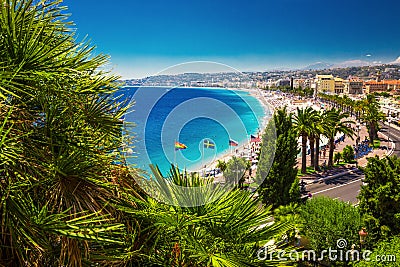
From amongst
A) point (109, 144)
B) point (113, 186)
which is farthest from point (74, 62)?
point (113, 186)

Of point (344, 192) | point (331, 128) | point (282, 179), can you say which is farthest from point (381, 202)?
point (331, 128)

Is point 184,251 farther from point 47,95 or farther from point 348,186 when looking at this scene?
point 348,186

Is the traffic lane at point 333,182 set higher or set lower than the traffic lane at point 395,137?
higher

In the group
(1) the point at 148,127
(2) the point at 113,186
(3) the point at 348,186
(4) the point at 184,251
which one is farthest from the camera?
(3) the point at 348,186

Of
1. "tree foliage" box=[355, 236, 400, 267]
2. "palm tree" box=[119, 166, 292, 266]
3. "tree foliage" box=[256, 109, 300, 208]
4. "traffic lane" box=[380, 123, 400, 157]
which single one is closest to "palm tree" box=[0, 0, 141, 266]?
"palm tree" box=[119, 166, 292, 266]

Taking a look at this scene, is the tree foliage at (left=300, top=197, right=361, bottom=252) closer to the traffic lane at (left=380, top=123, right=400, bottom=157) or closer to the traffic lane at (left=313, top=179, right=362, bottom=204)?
the traffic lane at (left=313, top=179, right=362, bottom=204)

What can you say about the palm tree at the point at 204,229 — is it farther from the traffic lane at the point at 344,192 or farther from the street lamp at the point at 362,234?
the traffic lane at the point at 344,192

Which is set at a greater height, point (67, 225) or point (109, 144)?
point (109, 144)

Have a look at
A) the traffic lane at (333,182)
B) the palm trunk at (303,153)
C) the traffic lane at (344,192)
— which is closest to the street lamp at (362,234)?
the traffic lane at (344,192)
